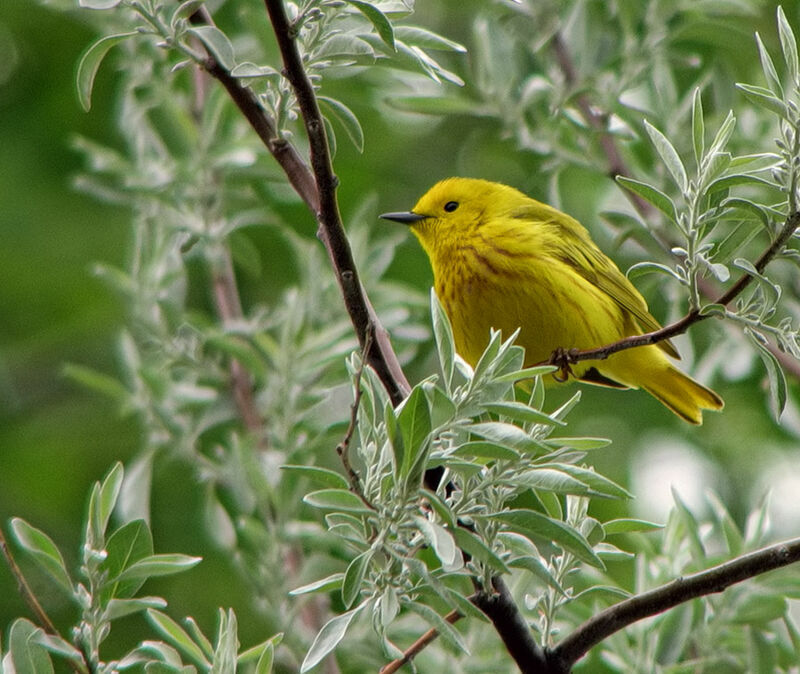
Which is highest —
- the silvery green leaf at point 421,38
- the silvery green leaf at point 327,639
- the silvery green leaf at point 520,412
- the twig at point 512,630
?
the silvery green leaf at point 421,38

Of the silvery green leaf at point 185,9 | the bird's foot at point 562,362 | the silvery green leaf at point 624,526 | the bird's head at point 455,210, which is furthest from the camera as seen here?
the bird's head at point 455,210

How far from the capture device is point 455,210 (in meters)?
4.21

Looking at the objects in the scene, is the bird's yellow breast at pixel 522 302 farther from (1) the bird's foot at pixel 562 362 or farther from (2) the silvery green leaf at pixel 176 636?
(2) the silvery green leaf at pixel 176 636

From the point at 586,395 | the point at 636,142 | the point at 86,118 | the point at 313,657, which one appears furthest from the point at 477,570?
the point at 86,118

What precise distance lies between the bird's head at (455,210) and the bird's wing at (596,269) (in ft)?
0.66

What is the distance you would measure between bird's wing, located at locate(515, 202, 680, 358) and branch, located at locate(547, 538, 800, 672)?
1.98 metres

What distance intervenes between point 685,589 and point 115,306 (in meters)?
4.67

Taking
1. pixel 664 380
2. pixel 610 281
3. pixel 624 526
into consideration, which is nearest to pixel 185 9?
pixel 624 526

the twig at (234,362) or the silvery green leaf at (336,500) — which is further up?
the silvery green leaf at (336,500)

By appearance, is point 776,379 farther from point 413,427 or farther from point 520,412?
point 413,427

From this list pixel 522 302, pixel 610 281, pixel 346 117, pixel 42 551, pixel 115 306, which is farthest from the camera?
pixel 115 306

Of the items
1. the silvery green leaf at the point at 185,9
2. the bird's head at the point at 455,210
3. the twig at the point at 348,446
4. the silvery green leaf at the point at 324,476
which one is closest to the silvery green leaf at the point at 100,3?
the silvery green leaf at the point at 185,9

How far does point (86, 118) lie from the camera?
256 inches

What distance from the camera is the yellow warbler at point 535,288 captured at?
3598 mm
